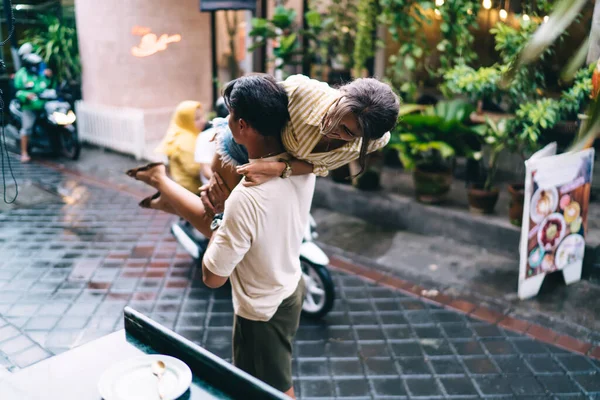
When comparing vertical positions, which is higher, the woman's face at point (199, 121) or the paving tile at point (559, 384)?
the woman's face at point (199, 121)

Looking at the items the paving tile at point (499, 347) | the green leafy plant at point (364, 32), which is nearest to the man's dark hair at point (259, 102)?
the paving tile at point (499, 347)

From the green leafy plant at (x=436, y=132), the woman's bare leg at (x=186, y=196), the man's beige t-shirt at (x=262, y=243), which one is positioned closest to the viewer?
the man's beige t-shirt at (x=262, y=243)

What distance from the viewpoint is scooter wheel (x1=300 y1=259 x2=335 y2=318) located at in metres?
4.30

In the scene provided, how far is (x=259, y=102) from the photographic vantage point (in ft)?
6.77

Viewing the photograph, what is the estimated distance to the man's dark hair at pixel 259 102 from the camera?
2070 mm

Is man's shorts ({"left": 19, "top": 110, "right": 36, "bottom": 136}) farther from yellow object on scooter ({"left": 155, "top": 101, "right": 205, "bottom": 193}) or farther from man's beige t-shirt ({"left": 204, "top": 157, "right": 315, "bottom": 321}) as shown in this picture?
man's beige t-shirt ({"left": 204, "top": 157, "right": 315, "bottom": 321})

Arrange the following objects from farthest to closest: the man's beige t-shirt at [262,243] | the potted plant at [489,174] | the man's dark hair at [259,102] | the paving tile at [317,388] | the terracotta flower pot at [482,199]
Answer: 1. the terracotta flower pot at [482,199]
2. the potted plant at [489,174]
3. the paving tile at [317,388]
4. the man's beige t-shirt at [262,243]
5. the man's dark hair at [259,102]

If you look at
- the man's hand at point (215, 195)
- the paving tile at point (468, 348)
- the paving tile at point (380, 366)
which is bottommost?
the paving tile at point (380, 366)

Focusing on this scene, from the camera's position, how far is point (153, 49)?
9.10 metres

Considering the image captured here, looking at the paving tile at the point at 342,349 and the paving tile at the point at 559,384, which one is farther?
the paving tile at the point at 342,349

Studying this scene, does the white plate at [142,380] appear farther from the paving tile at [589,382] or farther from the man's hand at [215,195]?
the paving tile at [589,382]

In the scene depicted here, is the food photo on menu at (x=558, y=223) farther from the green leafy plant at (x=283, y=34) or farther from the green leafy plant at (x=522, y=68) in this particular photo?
the green leafy plant at (x=283, y=34)

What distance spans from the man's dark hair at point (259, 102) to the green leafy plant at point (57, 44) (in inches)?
312

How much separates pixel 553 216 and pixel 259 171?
132 inches
